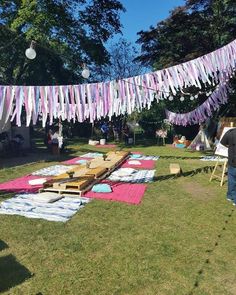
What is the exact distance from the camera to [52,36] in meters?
24.5

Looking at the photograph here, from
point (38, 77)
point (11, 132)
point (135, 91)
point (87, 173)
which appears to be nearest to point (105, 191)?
point (87, 173)

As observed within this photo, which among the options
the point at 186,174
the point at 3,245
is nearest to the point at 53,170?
the point at 186,174

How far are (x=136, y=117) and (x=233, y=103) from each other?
44.9ft

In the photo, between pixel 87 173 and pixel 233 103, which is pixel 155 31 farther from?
pixel 87 173

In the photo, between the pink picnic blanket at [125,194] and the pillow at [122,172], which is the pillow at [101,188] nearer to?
the pink picnic blanket at [125,194]

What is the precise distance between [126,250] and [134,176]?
7.21 m

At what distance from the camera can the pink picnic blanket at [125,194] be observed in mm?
9992

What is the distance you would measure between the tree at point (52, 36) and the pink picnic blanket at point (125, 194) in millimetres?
13804

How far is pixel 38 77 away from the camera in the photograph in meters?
32.1

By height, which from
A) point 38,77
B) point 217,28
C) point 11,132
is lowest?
point 11,132

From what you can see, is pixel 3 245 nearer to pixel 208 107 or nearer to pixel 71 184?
pixel 71 184

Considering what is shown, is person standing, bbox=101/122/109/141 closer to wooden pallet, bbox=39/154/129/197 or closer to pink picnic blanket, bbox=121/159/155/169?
pink picnic blanket, bbox=121/159/155/169

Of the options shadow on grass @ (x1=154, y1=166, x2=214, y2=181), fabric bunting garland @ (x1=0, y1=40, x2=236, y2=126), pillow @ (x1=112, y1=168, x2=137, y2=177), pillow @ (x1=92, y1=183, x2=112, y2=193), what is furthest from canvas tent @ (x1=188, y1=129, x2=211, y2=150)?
fabric bunting garland @ (x1=0, y1=40, x2=236, y2=126)

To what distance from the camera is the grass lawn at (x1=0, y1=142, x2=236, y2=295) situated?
521 cm
